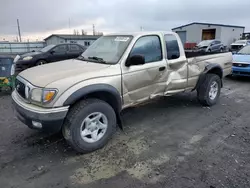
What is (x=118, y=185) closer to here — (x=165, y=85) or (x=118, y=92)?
(x=118, y=92)

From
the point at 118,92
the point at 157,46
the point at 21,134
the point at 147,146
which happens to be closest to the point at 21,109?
the point at 21,134

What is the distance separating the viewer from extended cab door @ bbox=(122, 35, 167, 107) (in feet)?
12.2

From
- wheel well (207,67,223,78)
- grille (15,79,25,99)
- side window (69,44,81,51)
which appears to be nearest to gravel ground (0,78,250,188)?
grille (15,79,25,99)

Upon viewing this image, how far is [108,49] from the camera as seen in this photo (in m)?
4.03

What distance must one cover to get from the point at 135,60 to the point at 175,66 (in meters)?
1.26

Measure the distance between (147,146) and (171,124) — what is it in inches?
43.7

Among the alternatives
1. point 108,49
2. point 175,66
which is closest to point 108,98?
point 108,49

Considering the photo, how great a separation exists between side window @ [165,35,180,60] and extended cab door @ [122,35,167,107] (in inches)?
7.3

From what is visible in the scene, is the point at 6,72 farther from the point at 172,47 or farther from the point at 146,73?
the point at 172,47

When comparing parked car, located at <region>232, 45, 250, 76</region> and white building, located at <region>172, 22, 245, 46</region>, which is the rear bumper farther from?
white building, located at <region>172, 22, 245, 46</region>

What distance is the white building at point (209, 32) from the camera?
3300cm

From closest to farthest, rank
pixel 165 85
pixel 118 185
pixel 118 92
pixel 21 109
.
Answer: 1. pixel 118 185
2. pixel 21 109
3. pixel 118 92
4. pixel 165 85

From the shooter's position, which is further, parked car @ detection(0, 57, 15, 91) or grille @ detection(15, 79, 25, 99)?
parked car @ detection(0, 57, 15, 91)

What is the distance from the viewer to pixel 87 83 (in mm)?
3131
